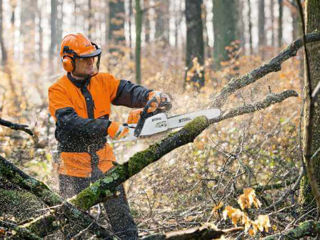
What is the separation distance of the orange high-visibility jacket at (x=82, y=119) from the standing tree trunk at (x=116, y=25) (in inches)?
469

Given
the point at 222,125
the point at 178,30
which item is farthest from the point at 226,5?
the point at 178,30

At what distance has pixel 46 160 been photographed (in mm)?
6441

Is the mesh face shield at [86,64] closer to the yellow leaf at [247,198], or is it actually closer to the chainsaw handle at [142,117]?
the chainsaw handle at [142,117]

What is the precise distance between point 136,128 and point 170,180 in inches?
44.9

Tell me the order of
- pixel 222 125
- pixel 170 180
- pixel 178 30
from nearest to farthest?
pixel 170 180, pixel 222 125, pixel 178 30

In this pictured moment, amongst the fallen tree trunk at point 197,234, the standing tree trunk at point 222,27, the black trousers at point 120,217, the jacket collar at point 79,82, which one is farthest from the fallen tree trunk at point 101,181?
the standing tree trunk at point 222,27

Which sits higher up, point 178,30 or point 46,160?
point 178,30

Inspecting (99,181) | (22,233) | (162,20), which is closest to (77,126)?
(99,181)

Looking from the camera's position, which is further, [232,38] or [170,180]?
[232,38]

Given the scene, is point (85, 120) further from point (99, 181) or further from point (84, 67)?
point (99, 181)

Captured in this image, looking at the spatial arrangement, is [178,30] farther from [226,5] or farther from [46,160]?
[46,160]

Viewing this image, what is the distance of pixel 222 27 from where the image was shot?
1066cm

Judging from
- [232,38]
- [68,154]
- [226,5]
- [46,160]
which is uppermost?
[226,5]

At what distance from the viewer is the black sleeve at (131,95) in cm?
400
